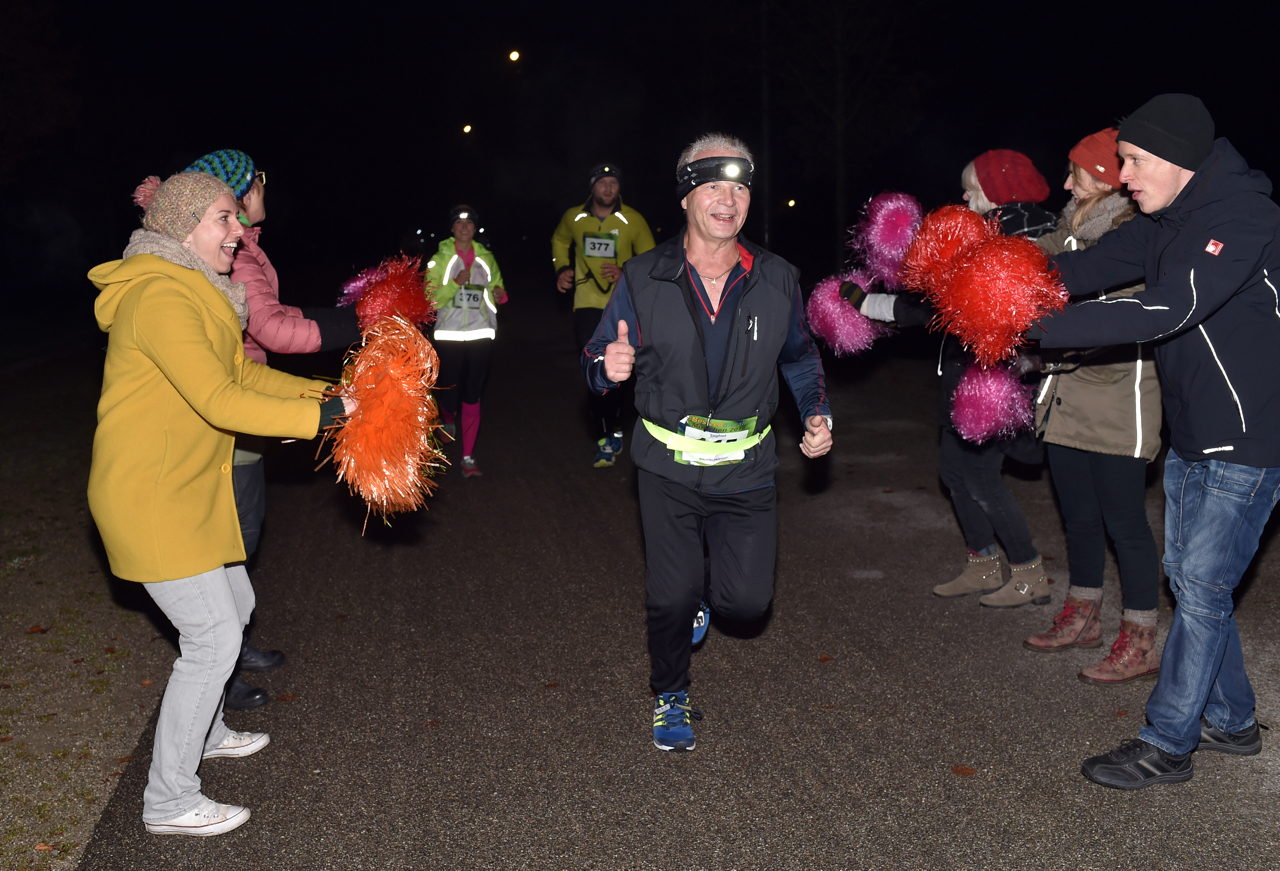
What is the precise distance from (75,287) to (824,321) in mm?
34957

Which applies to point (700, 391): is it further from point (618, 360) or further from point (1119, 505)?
point (1119, 505)

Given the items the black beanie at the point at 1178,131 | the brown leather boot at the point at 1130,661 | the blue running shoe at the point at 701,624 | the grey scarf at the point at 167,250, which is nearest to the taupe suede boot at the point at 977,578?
the brown leather boot at the point at 1130,661

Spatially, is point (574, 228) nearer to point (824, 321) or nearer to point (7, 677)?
point (824, 321)

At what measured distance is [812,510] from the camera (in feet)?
25.6

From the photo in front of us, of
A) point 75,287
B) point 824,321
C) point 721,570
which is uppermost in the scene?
point 824,321

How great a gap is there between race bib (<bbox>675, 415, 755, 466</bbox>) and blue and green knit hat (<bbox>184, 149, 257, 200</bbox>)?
2.23 m

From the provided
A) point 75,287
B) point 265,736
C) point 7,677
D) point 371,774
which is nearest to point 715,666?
point 371,774

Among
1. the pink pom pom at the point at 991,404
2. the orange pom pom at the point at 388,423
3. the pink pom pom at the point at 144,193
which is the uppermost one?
the pink pom pom at the point at 144,193

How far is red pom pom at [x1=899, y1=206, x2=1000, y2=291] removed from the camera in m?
4.07

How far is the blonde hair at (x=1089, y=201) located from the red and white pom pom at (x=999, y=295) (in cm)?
77

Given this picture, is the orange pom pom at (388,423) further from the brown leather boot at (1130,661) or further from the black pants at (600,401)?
the black pants at (600,401)

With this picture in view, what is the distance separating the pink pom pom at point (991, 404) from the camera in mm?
4727

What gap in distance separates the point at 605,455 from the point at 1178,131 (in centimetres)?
627

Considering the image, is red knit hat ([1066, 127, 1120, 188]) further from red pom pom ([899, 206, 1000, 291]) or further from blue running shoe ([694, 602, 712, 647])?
blue running shoe ([694, 602, 712, 647])
